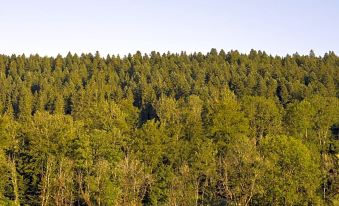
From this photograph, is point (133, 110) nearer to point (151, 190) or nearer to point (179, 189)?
point (151, 190)

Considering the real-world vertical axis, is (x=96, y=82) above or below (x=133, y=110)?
above

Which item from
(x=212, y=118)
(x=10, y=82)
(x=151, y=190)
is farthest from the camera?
(x=10, y=82)

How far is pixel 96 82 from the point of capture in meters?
188

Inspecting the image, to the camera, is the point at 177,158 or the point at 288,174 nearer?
the point at 288,174

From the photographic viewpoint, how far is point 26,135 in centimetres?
8331

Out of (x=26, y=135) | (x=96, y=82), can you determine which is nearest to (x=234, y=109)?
(x=26, y=135)

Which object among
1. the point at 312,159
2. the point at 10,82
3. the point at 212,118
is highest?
the point at 10,82

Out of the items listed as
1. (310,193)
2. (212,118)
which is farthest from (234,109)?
(310,193)

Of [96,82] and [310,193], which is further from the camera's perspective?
[96,82]

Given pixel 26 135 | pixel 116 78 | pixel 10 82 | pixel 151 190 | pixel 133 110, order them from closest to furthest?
pixel 151 190 < pixel 26 135 < pixel 133 110 < pixel 10 82 < pixel 116 78

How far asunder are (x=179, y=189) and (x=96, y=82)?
133964 mm

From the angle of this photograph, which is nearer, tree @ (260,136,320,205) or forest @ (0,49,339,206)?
tree @ (260,136,320,205)

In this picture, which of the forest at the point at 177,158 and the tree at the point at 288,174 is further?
the forest at the point at 177,158

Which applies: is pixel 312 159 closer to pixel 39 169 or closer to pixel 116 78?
pixel 39 169
